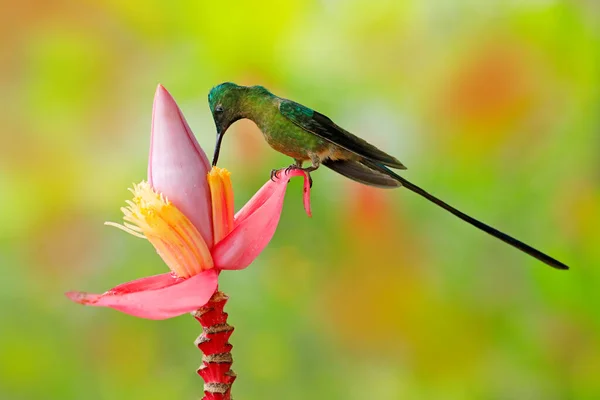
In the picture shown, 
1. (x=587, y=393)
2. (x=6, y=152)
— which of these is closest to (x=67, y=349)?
(x=6, y=152)

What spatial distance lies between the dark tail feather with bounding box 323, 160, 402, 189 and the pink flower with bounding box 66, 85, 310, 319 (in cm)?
4

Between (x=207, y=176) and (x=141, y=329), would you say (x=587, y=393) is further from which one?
(x=207, y=176)

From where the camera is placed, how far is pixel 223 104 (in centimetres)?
36

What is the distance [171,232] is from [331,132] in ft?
0.32

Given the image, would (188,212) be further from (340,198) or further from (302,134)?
(340,198)

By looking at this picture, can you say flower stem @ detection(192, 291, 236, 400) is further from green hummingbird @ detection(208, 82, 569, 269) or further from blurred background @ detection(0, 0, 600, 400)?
blurred background @ detection(0, 0, 600, 400)

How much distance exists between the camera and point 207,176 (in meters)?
0.32

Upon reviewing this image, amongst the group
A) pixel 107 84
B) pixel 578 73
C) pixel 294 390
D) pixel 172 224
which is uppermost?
pixel 107 84

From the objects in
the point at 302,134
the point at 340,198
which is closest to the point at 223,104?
the point at 302,134

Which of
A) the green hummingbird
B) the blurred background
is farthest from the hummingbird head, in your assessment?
the blurred background

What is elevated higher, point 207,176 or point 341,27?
point 341,27

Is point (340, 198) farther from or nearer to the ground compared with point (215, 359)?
farther from the ground

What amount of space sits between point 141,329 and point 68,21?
44 cm

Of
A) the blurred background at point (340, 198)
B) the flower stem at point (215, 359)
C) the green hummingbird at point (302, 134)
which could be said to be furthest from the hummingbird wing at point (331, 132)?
the blurred background at point (340, 198)
